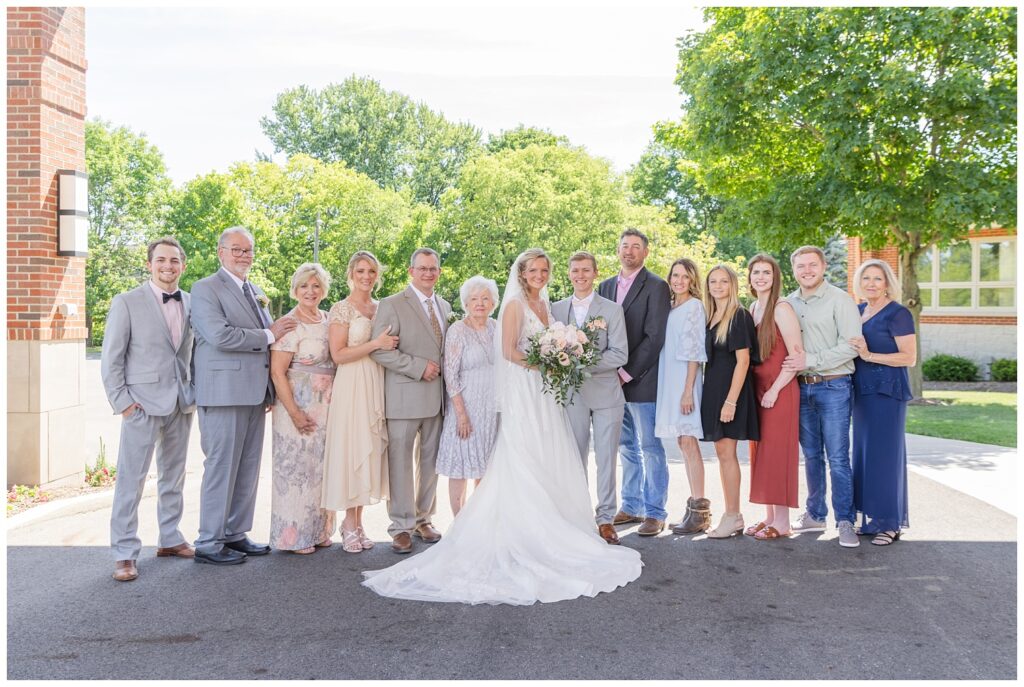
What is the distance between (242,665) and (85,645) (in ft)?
3.33

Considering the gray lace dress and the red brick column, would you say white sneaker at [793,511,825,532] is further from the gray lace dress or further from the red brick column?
the red brick column

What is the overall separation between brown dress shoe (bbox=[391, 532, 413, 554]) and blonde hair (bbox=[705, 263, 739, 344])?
9.83ft

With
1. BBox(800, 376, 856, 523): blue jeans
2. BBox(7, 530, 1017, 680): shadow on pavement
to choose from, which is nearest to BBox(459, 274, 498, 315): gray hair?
BBox(7, 530, 1017, 680): shadow on pavement

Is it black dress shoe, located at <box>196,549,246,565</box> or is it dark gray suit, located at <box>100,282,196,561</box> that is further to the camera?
black dress shoe, located at <box>196,549,246,565</box>

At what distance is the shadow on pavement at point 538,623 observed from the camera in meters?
4.34

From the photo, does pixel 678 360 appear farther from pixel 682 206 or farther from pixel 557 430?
→ pixel 682 206

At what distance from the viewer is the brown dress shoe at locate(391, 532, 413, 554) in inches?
256

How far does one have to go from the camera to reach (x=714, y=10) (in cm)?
1798

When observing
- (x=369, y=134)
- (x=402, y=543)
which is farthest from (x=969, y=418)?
(x=369, y=134)

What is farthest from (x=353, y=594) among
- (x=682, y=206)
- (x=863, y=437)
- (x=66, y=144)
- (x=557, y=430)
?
(x=682, y=206)

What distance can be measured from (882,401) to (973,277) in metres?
21.8

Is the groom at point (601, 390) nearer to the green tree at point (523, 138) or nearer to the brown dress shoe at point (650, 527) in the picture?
the brown dress shoe at point (650, 527)

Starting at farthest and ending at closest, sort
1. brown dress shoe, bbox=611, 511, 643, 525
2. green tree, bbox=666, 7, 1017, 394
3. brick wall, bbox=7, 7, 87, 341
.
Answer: green tree, bbox=666, 7, 1017, 394
brick wall, bbox=7, 7, 87, 341
brown dress shoe, bbox=611, 511, 643, 525

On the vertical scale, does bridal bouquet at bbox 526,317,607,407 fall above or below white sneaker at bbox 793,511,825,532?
above
